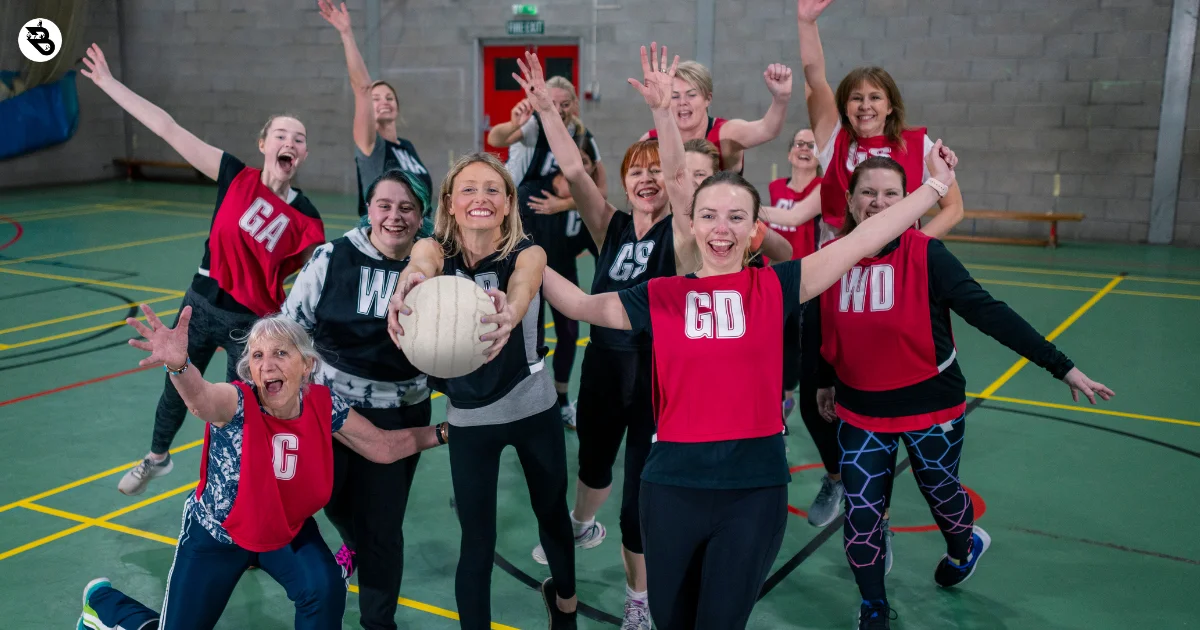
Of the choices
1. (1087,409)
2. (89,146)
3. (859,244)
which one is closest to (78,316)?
(859,244)

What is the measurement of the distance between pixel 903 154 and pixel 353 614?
3.27 meters

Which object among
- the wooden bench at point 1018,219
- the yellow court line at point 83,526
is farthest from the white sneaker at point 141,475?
the wooden bench at point 1018,219

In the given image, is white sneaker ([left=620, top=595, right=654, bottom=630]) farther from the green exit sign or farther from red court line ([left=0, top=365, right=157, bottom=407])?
the green exit sign

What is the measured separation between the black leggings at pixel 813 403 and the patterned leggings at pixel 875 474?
3.23 ft

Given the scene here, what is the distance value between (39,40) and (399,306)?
1829 cm

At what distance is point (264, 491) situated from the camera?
3.34 meters

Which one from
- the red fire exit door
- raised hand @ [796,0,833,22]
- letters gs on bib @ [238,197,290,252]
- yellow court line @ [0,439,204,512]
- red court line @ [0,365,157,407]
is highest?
the red fire exit door

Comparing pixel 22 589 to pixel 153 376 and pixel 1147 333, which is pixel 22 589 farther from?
pixel 1147 333

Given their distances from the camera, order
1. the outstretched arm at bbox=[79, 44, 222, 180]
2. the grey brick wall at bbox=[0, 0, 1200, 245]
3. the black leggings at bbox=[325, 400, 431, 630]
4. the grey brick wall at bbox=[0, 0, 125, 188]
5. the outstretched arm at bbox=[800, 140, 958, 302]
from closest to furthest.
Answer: the outstretched arm at bbox=[800, 140, 958, 302] → the black leggings at bbox=[325, 400, 431, 630] → the outstretched arm at bbox=[79, 44, 222, 180] → the grey brick wall at bbox=[0, 0, 1200, 245] → the grey brick wall at bbox=[0, 0, 125, 188]

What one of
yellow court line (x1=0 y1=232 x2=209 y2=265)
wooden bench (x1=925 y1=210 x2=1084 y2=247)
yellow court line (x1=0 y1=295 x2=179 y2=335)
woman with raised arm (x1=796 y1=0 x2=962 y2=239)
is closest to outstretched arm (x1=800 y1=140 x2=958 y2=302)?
woman with raised arm (x1=796 y1=0 x2=962 y2=239)

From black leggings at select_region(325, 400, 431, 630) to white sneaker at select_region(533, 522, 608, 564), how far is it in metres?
1.02

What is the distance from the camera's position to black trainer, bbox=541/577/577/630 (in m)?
3.91

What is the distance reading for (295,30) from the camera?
18.6m

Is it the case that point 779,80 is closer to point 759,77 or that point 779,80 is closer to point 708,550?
point 708,550
